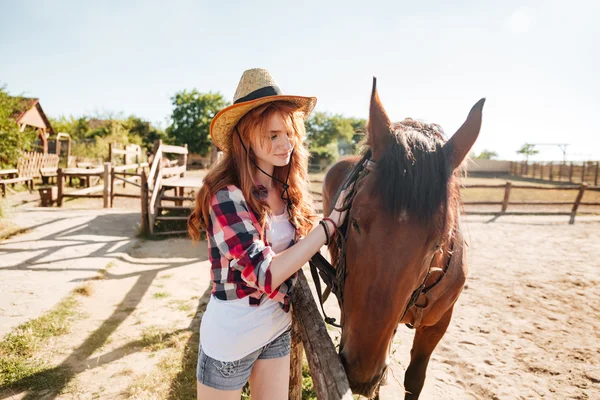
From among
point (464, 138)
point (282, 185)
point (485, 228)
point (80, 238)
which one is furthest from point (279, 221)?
point (485, 228)

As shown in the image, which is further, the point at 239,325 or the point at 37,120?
the point at 37,120

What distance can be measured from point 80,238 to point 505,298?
8.06m

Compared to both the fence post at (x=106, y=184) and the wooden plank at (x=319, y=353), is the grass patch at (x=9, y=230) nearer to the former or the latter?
the fence post at (x=106, y=184)

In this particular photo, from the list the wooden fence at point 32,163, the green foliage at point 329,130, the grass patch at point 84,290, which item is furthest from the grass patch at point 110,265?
the green foliage at point 329,130

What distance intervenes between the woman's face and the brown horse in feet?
1.25

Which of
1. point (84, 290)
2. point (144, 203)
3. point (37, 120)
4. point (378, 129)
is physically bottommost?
point (84, 290)

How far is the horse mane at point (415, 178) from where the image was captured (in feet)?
4.33

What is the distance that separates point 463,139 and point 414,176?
0.36 m

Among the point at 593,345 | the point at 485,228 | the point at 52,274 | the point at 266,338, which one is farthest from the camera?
the point at 485,228

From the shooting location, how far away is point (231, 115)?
4.78ft

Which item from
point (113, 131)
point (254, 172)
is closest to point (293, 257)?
point (254, 172)

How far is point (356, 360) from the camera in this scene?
1286mm

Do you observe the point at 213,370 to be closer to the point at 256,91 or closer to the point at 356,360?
the point at 356,360

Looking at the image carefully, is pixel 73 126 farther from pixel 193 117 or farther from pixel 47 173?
pixel 47 173
